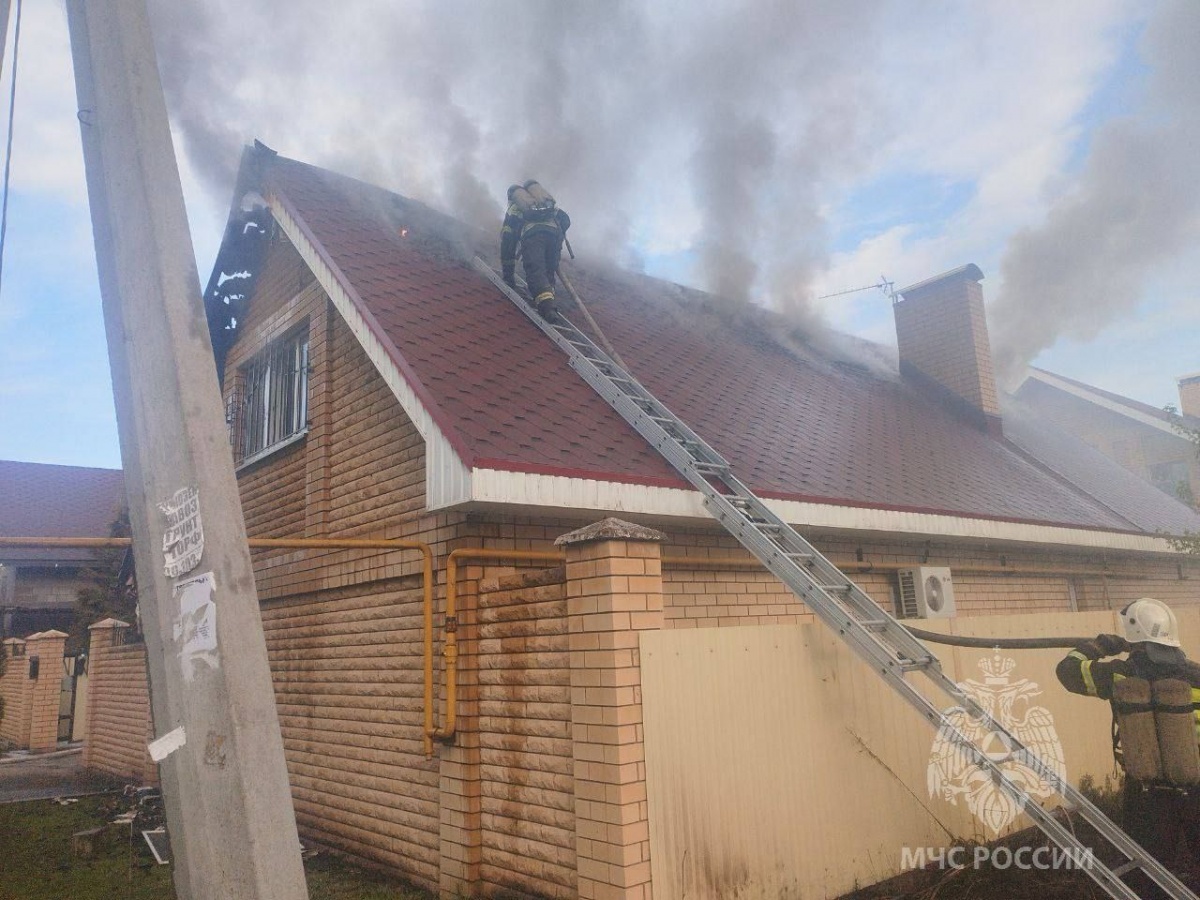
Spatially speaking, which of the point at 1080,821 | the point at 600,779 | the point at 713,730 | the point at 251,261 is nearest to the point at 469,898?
the point at 600,779

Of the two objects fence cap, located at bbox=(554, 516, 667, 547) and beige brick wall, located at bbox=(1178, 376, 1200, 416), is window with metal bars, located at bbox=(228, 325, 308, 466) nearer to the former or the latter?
fence cap, located at bbox=(554, 516, 667, 547)

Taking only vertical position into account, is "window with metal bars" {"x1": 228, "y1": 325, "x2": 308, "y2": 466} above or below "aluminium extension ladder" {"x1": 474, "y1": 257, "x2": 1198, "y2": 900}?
above

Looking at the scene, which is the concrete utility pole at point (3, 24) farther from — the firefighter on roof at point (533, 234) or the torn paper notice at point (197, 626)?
the firefighter on roof at point (533, 234)

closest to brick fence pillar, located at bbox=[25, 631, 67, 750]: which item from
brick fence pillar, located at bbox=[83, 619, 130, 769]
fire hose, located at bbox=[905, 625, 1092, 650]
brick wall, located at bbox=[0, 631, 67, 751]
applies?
brick wall, located at bbox=[0, 631, 67, 751]

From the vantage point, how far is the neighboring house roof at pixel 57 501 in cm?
2072

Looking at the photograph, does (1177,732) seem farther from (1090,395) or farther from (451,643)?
(1090,395)

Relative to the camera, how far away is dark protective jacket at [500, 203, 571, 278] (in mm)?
7688

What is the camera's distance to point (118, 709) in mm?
10773

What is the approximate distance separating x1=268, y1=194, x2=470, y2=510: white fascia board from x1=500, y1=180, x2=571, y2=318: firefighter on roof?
183 centimetres

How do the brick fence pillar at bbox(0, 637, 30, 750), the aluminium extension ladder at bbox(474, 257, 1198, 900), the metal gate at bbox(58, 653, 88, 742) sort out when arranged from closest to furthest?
the aluminium extension ladder at bbox(474, 257, 1198, 900) < the brick fence pillar at bbox(0, 637, 30, 750) < the metal gate at bbox(58, 653, 88, 742)

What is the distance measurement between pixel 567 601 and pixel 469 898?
180 cm

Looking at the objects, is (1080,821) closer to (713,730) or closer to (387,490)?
(713,730)

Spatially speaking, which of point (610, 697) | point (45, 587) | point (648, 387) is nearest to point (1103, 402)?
point (648, 387)

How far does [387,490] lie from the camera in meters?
5.80
